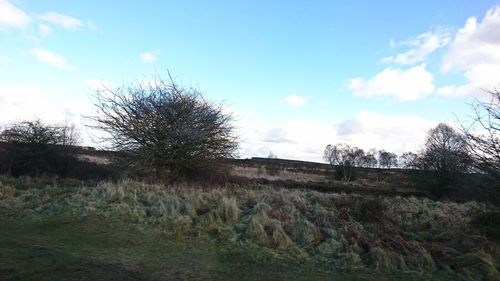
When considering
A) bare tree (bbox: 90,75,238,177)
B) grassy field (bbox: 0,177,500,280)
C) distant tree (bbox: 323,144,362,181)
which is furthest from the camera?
distant tree (bbox: 323,144,362,181)

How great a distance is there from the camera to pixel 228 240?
32.7 ft

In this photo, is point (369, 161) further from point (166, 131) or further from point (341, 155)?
point (166, 131)

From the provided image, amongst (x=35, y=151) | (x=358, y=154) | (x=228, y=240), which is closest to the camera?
(x=228, y=240)

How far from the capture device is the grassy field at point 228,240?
7812mm

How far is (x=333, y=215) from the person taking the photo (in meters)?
12.0

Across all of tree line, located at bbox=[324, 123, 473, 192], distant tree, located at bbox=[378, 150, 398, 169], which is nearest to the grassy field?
tree line, located at bbox=[324, 123, 473, 192]

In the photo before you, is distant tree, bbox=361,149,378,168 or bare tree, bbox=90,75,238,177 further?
distant tree, bbox=361,149,378,168

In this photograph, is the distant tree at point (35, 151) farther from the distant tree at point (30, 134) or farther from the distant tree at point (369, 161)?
the distant tree at point (369, 161)

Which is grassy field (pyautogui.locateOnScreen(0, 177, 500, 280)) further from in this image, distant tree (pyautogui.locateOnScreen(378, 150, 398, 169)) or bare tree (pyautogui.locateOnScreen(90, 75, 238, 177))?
distant tree (pyautogui.locateOnScreen(378, 150, 398, 169))

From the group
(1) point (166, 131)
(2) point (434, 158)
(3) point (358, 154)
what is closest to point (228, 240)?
(1) point (166, 131)

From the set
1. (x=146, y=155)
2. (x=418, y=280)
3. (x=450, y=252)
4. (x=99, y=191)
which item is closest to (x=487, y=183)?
(x=450, y=252)

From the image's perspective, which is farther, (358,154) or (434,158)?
(358,154)

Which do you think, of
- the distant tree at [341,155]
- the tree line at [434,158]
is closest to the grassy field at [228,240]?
the tree line at [434,158]

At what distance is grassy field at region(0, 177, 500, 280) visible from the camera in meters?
7.81
